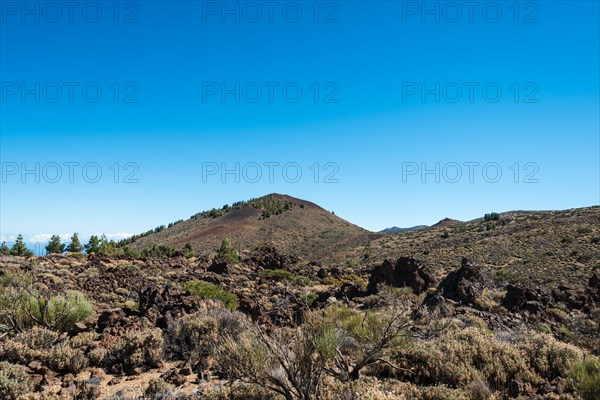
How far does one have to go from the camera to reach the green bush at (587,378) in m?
5.94

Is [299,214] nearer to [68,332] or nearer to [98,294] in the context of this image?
[98,294]

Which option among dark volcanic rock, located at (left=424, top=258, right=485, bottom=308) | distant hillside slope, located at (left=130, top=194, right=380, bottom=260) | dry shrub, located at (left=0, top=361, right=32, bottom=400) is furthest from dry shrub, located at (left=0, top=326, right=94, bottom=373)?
distant hillside slope, located at (left=130, top=194, right=380, bottom=260)

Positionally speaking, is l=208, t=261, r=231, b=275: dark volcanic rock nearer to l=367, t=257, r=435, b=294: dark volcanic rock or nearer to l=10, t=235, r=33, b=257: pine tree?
l=367, t=257, r=435, b=294: dark volcanic rock

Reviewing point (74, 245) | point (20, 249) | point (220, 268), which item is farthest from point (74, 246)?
point (220, 268)

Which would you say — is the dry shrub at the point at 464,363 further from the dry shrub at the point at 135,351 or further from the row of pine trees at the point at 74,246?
the row of pine trees at the point at 74,246

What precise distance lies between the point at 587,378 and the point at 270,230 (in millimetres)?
68922

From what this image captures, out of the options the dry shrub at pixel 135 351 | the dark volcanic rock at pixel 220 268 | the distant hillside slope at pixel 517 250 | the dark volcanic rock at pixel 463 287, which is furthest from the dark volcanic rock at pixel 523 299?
the dark volcanic rock at pixel 220 268

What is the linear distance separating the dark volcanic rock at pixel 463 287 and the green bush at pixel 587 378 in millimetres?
7677

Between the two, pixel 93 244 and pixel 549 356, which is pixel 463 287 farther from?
pixel 93 244

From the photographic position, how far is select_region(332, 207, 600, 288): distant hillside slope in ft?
87.7

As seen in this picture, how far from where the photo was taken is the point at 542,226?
1642 inches

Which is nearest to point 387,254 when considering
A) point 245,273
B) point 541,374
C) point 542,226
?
point 542,226

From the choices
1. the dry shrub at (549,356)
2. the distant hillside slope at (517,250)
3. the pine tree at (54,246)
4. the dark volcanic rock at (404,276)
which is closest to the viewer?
the dry shrub at (549,356)

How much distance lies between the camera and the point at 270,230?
7419 cm
